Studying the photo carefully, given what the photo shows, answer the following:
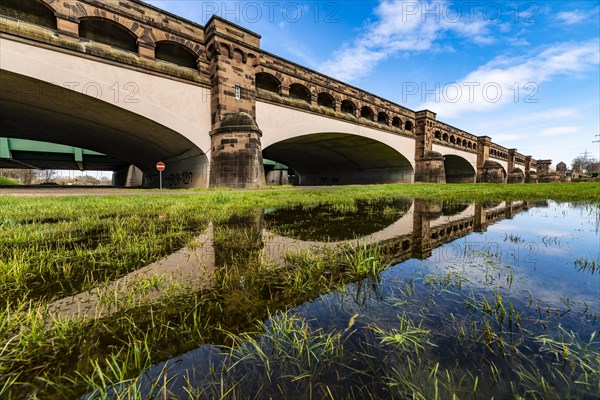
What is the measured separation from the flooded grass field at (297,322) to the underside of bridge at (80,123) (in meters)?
12.8

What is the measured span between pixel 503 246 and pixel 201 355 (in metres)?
3.13

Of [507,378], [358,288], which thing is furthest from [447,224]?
[507,378]

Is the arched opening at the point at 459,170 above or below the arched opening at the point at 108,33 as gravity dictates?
below

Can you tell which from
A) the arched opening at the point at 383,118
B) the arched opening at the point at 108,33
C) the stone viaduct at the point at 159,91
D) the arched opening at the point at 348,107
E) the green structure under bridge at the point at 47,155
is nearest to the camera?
the stone viaduct at the point at 159,91

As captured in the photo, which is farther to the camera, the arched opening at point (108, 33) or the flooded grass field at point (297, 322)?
the arched opening at point (108, 33)

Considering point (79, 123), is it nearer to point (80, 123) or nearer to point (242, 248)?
point (80, 123)

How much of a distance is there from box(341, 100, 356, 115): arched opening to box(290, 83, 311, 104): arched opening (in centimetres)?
431

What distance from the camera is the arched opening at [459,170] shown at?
Answer: 40.7 m

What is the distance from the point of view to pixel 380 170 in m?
31.6

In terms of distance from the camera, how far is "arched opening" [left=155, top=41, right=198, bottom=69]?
14573 mm

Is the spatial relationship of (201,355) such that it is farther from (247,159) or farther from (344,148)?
(344,148)

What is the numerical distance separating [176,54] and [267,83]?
6298mm

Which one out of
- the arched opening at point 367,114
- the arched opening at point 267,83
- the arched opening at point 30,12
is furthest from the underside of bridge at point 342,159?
the arched opening at point 30,12

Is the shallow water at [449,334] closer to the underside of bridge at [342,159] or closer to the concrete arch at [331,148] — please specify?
the concrete arch at [331,148]
